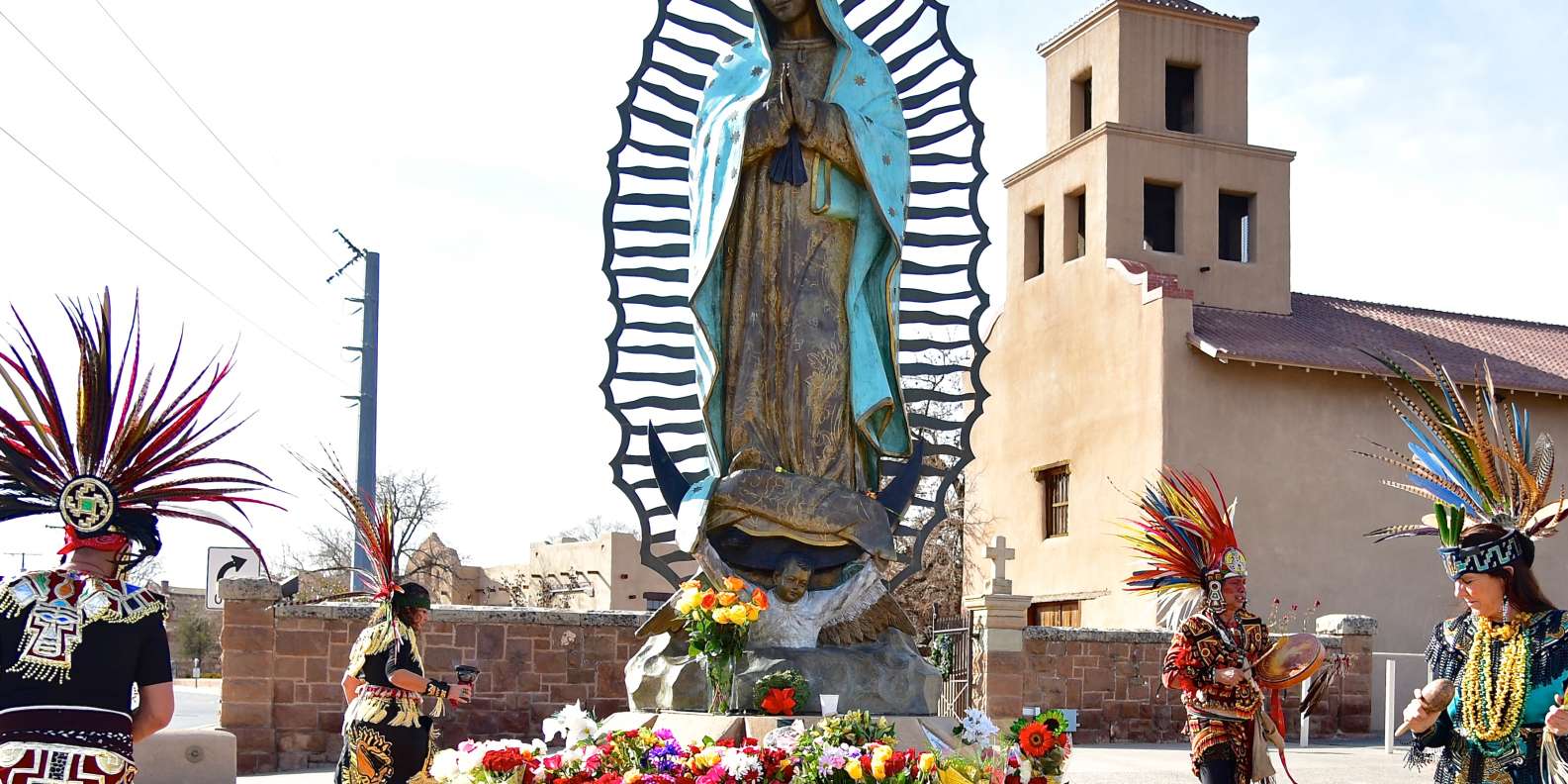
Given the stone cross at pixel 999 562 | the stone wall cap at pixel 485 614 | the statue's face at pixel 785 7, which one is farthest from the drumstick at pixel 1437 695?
the stone cross at pixel 999 562

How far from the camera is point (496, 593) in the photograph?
4134cm

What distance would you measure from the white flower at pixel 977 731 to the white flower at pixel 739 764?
1443mm

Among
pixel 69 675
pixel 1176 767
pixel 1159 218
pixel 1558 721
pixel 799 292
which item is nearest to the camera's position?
pixel 69 675

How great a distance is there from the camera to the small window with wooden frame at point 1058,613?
2661 cm

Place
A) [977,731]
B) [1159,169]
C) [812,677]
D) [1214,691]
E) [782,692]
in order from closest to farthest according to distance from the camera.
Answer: [1214,691], [977,731], [782,692], [812,677], [1159,169]

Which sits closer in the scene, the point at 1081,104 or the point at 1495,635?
the point at 1495,635

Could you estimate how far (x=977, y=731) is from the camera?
318 inches

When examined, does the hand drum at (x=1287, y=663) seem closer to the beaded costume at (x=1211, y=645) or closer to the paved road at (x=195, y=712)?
the beaded costume at (x=1211, y=645)

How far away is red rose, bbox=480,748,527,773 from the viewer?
6965mm

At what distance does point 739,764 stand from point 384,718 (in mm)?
2212

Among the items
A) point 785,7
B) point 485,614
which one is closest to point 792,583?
point 785,7

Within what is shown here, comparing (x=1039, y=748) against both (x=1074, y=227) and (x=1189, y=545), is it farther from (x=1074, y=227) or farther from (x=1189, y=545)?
(x=1074, y=227)

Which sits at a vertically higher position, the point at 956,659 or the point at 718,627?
the point at 718,627

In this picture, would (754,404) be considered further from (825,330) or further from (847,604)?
(847,604)
